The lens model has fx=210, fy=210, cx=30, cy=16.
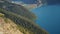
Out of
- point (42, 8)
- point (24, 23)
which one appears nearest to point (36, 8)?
point (42, 8)

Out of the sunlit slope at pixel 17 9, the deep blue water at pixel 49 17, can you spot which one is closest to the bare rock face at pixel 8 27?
the sunlit slope at pixel 17 9

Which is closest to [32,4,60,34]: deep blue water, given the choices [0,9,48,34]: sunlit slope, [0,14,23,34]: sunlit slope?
[0,9,48,34]: sunlit slope

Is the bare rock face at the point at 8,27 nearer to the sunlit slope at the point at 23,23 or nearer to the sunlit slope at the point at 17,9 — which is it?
the sunlit slope at the point at 23,23

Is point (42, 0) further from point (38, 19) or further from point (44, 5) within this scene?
point (38, 19)

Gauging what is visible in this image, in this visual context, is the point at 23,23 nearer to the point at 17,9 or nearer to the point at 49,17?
the point at 17,9

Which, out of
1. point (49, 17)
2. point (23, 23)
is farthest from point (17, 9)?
point (49, 17)
